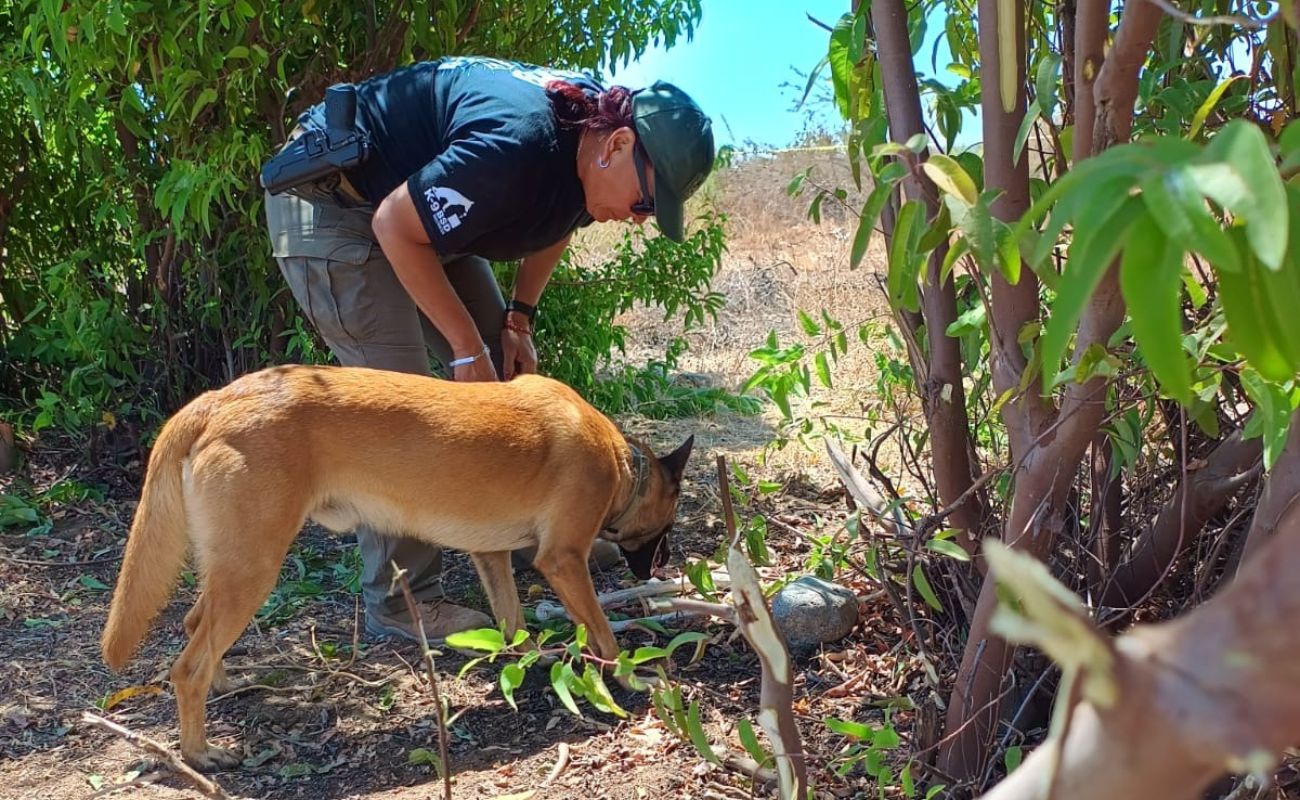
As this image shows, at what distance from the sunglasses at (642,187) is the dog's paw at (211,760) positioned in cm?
216

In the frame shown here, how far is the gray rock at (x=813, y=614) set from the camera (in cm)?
377

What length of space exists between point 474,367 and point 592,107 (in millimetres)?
1048

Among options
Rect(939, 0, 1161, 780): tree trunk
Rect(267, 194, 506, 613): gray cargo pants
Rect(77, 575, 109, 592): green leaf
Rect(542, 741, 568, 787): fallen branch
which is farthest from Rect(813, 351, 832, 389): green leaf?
A: Rect(77, 575, 109, 592): green leaf

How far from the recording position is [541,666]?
161 inches

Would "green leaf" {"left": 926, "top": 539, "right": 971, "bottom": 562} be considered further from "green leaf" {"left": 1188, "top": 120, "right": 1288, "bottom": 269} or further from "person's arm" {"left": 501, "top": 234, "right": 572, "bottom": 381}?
"person's arm" {"left": 501, "top": 234, "right": 572, "bottom": 381}

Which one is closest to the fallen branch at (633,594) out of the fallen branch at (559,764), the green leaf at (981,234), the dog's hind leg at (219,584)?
the fallen branch at (559,764)

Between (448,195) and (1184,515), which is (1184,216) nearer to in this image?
(1184,515)

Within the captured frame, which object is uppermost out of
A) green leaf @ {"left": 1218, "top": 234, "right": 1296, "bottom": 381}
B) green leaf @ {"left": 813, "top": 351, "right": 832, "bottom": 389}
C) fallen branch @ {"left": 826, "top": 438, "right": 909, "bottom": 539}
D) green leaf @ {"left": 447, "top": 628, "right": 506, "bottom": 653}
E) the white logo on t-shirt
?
green leaf @ {"left": 1218, "top": 234, "right": 1296, "bottom": 381}

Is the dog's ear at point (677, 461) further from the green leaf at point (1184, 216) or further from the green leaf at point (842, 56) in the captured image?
the green leaf at point (1184, 216)

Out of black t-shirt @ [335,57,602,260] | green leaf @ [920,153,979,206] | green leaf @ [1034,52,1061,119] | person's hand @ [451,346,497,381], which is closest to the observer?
green leaf @ [920,153,979,206]

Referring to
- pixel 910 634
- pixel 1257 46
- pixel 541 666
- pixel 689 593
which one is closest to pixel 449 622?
pixel 541 666

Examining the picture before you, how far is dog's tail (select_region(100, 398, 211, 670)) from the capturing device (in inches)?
132

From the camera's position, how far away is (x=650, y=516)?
4.43m

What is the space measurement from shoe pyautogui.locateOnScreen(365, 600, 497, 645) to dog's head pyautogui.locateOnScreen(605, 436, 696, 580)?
2.07 feet
